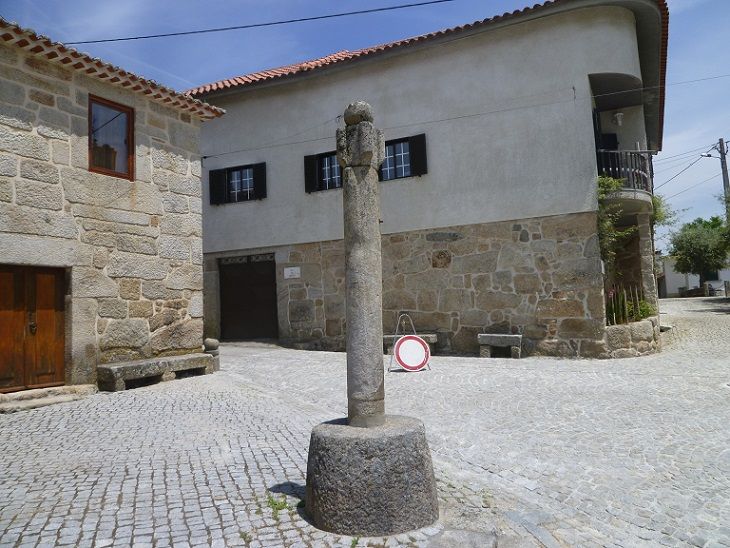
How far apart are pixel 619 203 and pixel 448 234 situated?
138 inches

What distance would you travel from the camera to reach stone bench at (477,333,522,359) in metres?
10.4

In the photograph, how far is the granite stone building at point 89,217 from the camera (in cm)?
652

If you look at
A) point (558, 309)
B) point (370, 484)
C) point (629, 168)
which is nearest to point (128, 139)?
point (370, 484)

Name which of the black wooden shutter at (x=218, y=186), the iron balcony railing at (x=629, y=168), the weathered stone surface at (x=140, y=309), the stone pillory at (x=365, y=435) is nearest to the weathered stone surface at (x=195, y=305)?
the weathered stone surface at (x=140, y=309)

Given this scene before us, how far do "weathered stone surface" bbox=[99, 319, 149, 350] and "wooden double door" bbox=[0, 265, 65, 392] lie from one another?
0.56 metres

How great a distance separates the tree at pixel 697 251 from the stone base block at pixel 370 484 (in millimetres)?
28647

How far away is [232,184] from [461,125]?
603 cm

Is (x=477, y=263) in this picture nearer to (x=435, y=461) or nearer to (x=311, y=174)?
(x=311, y=174)

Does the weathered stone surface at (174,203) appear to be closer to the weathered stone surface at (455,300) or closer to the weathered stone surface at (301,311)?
the weathered stone surface at (301,311)

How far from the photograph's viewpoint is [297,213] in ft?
42.4

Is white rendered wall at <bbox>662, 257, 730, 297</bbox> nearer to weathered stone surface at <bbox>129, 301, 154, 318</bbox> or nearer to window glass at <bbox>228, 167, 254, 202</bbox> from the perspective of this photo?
window glass at <bbox>228, 167, 254, 202</bbox>

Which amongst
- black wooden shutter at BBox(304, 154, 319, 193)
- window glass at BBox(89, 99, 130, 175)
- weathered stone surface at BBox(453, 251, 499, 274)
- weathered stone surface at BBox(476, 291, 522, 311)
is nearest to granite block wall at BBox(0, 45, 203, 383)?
window glass at BBox(89, 99, 130, 175)

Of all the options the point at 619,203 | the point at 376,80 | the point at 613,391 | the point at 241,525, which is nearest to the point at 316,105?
the point at 376,80

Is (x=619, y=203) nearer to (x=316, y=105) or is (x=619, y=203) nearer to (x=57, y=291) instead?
(x=316, y=105)
